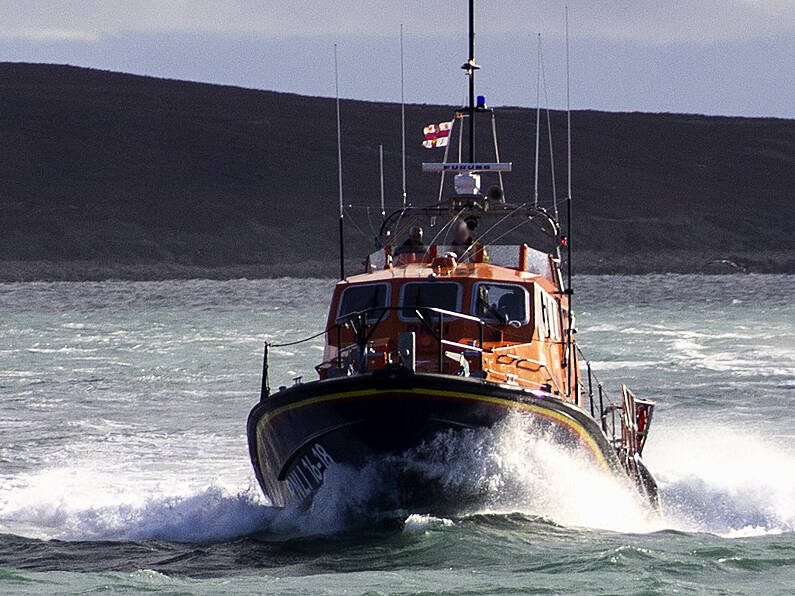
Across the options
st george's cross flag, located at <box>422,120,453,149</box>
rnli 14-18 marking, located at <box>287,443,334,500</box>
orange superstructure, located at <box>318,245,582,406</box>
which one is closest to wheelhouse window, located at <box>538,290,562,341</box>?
orange superstructure, located at <box>318,245,582,406</box>

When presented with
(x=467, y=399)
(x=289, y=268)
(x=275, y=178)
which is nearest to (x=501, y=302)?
(x=467, y=399)

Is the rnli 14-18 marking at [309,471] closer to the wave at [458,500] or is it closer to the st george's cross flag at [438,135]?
the wave at [458,500]

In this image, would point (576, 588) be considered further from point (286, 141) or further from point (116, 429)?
point (286, 141)

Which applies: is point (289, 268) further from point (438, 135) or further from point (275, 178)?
point (438, 135)

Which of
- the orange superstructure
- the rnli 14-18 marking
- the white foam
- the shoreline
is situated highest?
the shoreline

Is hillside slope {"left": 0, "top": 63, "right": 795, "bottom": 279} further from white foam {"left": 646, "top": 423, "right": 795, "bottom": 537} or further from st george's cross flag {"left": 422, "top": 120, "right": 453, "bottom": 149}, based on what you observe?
st george's cross flag {"left": 422, "top": 120, "right": 453, "bottom": 149}

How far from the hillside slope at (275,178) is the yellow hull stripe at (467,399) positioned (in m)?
53.6

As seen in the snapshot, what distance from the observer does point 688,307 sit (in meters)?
45.9

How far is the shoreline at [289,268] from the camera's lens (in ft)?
213

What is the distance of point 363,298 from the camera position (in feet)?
43.8

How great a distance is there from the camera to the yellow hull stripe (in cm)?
1135

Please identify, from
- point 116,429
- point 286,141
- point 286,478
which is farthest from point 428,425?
point 286,141

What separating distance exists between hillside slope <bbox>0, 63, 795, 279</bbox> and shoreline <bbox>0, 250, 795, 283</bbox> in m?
0.24

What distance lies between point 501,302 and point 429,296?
610mm
